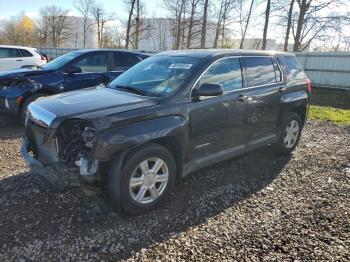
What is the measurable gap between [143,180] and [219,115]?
1353 mm

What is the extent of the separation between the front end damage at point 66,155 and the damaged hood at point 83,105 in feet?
0.23

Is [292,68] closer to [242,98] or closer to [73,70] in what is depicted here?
[242,98]

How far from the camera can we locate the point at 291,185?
463cm

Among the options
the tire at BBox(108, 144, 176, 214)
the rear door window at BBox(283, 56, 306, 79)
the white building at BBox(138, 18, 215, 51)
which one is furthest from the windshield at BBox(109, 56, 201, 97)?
the white building at BBox(138, 18, 215, 51)

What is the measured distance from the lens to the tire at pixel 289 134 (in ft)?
18.2

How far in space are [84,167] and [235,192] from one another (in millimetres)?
2090

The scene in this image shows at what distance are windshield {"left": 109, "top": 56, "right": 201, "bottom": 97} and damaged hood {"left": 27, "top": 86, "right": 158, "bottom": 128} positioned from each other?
226 millimetres

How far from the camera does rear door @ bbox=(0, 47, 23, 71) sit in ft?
40.0

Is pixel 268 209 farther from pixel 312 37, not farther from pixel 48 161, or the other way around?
pixel 312 37

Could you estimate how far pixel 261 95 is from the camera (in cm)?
483

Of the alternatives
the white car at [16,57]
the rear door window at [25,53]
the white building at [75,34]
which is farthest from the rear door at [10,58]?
the white building at [75,34]

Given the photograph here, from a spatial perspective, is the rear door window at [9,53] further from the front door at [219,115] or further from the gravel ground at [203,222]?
the front door at [219,115]

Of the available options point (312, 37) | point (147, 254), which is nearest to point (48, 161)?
point (147, 254)

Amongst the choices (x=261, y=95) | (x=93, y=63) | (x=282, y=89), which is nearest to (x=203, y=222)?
(x=261, y=95)
